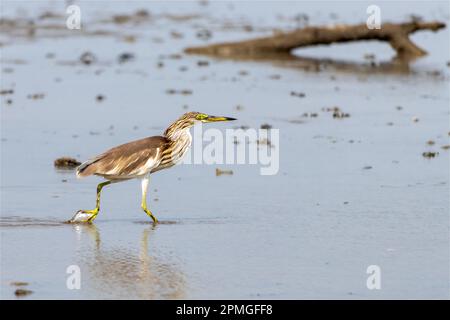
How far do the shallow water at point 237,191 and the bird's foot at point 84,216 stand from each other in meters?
0.12

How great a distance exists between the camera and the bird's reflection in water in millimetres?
8688

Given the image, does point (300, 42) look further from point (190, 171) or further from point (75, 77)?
point (190, 171)

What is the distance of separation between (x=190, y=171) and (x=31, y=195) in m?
2.30

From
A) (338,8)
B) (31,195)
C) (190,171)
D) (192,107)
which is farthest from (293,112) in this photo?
(338,8)

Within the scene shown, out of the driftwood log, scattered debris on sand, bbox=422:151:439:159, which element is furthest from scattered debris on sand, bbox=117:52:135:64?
scattered debris on sand, bbox=422:151:439:159

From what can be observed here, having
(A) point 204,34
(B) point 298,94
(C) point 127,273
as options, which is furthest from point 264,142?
(A) point 204,34

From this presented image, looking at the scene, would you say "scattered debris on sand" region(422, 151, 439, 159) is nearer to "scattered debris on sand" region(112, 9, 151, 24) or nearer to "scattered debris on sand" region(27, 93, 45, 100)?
"scattered debris on sand" region(27, 93, 45, 100)

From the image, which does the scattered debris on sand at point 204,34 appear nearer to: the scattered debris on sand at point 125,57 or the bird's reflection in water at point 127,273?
the scattered debris on sand at point 125,57

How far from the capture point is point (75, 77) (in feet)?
72.2

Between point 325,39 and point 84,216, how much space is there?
1446 cm

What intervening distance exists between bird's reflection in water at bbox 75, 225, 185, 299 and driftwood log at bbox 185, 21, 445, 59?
14857mm

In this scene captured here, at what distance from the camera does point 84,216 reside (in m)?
11.1

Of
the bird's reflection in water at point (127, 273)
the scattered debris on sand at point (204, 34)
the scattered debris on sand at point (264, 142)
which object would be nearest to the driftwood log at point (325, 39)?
the scattered debris on sand at point (204, 34)
